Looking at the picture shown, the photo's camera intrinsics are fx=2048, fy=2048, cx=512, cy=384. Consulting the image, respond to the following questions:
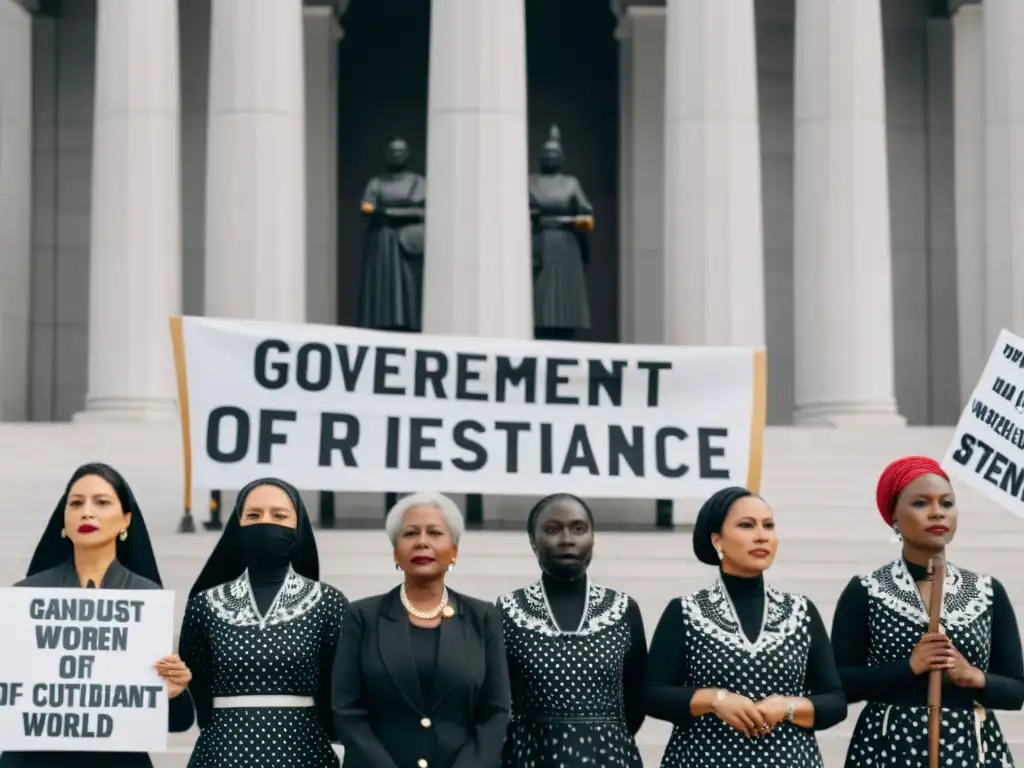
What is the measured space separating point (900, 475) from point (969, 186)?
32.5 meters

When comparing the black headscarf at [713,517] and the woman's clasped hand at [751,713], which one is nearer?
the woman's clasped hand at [751,713]

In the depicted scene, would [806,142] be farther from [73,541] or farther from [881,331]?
[73,541]

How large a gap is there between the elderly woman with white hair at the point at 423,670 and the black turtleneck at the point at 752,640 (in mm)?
909

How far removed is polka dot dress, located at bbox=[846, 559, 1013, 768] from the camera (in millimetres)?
12117

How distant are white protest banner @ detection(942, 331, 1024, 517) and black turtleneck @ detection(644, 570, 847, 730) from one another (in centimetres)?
311

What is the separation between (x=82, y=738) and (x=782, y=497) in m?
19.2

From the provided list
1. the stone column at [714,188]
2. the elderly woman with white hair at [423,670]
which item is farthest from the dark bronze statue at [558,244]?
the elderly woman with white hair at [423,670]

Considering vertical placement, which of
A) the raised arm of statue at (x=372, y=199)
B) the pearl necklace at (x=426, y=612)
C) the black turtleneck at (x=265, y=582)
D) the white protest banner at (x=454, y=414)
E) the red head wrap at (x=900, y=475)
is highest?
the raised arm of statue at (x=372, y=199)

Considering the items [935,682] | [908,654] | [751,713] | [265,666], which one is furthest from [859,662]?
[265,666]

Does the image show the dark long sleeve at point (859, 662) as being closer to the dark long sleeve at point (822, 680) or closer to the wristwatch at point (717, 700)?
the dark long sleeve at point (822, 680)

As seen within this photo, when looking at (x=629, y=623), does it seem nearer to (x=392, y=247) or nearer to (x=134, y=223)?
(x=134, y=223)

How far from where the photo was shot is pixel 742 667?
1200 cm

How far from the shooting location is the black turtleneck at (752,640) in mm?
11938

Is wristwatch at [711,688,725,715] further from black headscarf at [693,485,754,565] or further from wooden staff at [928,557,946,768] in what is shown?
wooden staff at [928,557,946,768]
